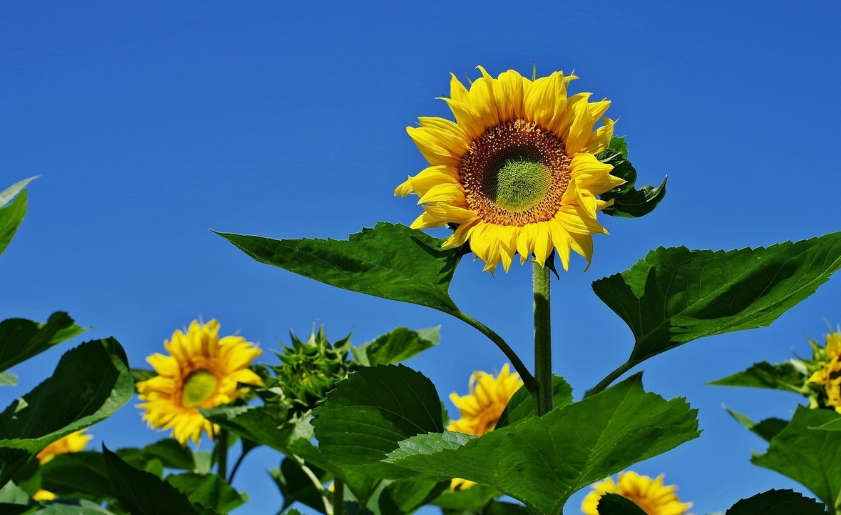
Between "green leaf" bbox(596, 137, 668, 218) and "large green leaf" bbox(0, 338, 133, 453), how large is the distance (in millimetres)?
1542

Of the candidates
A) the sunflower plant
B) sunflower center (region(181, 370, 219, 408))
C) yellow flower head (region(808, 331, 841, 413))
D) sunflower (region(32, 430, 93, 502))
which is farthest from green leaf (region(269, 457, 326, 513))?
yellow flower head (region(808, 331, 841, 413))

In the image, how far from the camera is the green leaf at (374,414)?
198cm

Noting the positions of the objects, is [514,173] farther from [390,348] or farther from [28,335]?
[28,335]

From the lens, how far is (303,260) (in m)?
1.92

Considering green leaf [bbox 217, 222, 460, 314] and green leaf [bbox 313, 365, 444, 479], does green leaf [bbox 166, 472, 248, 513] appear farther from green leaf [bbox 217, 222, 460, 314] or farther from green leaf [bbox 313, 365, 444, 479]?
green leaf [bbox 217, 222, 460, 314]

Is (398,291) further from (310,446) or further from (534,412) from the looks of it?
(310,446)

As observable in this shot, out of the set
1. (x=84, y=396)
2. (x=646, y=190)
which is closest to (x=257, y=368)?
(x=84, y=396)

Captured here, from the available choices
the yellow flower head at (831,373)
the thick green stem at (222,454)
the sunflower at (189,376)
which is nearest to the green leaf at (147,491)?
the thick green stem at (222,454)

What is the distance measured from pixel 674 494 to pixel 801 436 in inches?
71.9

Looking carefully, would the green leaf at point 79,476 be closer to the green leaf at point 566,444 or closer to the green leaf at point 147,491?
the green leaf at point 147,491

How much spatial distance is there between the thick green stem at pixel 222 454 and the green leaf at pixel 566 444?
2244 mm

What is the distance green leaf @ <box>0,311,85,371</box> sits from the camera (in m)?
2.89

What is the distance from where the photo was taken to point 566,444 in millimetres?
1670

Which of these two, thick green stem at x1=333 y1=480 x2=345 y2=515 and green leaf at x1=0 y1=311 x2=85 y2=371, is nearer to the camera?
green leaf at x1=0 y1=311 x2=85 y2=371
